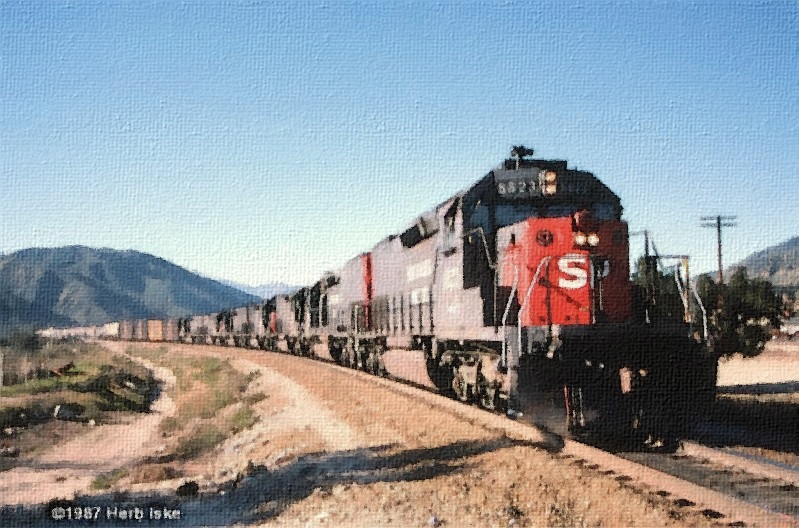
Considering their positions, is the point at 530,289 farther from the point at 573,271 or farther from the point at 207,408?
the point at 207,408

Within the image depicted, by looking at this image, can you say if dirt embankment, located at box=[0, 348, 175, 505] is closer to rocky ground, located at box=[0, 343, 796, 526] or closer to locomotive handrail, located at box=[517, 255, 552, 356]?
rocky ground, located at box=[0, 343, 796, 526]

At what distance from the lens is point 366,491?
23.6ft

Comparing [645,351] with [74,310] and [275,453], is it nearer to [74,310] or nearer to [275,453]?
[275,453]

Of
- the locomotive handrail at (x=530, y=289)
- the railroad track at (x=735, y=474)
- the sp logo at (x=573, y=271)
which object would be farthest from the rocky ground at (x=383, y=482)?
the sp logo at (x=573, y=271)

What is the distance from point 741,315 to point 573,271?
13.0 meters

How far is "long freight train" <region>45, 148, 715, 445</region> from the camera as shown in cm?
844

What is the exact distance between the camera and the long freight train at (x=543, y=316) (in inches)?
332

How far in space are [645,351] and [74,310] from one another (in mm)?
198652

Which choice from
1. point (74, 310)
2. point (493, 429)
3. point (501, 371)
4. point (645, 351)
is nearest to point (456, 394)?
point (493, 429)

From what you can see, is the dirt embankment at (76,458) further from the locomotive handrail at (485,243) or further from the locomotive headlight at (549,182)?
the locomotive headlight at (549,182)

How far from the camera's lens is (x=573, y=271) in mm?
9273

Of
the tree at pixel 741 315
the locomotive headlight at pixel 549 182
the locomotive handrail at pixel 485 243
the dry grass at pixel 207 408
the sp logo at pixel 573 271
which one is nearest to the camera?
the sp logo at pixel 573 271

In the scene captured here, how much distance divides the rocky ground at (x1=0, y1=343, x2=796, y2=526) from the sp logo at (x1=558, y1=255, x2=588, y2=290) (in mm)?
2114

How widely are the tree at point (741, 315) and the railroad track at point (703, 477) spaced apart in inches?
478
